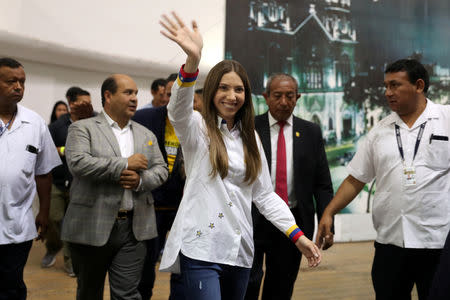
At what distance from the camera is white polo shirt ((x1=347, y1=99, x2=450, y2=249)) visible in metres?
2.88

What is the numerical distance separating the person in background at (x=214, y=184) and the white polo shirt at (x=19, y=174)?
1.20 meters

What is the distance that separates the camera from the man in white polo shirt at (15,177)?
2.88m

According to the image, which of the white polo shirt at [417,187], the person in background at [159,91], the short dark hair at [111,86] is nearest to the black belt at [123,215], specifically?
the short dark hair at [111,86]

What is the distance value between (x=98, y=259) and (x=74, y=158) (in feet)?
2.03

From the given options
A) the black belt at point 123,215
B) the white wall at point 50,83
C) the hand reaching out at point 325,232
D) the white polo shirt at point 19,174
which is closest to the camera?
the white polo shirt at point 19,174

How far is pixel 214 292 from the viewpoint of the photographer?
204 centimetres

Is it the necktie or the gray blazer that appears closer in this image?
the gray blazer

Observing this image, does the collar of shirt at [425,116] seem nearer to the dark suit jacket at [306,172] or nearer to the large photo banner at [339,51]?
the dark suit jacket at [306,172]

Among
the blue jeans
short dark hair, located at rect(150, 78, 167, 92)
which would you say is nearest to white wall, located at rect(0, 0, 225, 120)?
short dark hair, located at rect(150, 78, 167, 92)

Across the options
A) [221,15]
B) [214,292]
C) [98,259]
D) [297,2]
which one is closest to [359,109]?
[297,2]

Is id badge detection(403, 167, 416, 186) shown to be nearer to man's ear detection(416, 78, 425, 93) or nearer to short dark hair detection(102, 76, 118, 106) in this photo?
man's ear detection(416, 78, 425, 93)

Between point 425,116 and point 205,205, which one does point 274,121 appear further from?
point 205,205

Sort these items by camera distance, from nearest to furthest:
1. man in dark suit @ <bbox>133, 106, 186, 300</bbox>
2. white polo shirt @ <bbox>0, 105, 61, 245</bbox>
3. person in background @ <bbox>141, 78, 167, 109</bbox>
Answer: white polo shirt @ <bbox>0, 105, 61, 245</bbox> → man in dark suit @ <bbox>133, 106, 186, 300</bbox> → person in background @ <bbox>141, 78, 167, 109</bbox>

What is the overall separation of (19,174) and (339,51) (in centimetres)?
608
